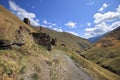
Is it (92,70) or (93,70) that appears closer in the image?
(92,70)

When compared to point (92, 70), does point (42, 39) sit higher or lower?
higher

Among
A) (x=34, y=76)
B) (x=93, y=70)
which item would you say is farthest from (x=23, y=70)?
(x=93, y=70)

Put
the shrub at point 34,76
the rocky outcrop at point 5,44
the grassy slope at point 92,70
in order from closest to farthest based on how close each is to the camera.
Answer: the shrub at point 34,76 → the rocky outcrop at point 5,44 → the grassy slope at point 92,70

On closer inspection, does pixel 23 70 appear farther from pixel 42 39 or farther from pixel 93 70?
pixel 93 70

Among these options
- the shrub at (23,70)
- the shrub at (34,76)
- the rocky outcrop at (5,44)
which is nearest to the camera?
the shrub at (23,70)

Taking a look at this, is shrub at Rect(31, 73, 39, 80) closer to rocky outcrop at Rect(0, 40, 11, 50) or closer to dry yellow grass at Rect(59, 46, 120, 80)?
rocky outcrop at Rect(0, 40, 11, 50)

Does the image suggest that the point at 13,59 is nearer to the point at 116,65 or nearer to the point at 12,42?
the point at 12,42

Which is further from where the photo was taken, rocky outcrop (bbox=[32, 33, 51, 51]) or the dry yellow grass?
the dry yellow grass

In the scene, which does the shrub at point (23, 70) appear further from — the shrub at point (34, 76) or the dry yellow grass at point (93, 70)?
the dry yellow grass at point (93, 70)

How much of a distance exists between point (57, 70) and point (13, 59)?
6845 mm

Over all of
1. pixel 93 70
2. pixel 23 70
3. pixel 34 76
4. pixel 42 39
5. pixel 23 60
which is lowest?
pixel 34 76

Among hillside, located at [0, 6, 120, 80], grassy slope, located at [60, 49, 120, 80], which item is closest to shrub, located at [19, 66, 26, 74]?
hillside, located at [0, 6, 120, 80]

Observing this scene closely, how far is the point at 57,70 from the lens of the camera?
25531 millimetres

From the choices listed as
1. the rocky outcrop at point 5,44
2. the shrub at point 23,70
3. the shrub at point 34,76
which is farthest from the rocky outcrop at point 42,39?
the shrub at point 23,70
